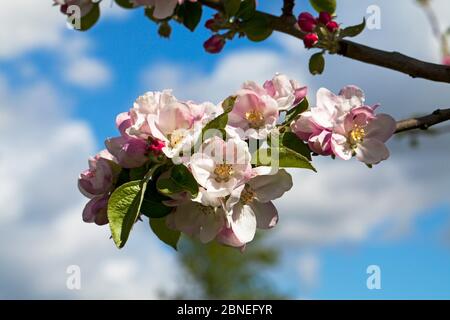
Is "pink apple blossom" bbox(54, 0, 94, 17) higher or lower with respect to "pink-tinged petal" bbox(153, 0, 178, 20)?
higher

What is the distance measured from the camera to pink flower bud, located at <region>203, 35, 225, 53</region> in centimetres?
178

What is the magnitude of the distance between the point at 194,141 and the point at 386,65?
22.6 inches

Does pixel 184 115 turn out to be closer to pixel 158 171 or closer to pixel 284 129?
pixel 158 171

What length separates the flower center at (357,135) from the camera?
1.22m

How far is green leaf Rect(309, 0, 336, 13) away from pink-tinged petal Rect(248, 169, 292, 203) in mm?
620

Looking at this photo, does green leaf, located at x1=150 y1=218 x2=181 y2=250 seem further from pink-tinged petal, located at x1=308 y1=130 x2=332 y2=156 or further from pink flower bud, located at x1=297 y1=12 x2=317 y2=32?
pink flower bud, located at x1=297 y1=12 x2=317 y2=32

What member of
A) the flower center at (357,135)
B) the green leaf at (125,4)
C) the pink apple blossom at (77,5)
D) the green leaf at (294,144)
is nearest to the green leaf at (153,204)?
the green leaf at (294,144)

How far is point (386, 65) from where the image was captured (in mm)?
1479

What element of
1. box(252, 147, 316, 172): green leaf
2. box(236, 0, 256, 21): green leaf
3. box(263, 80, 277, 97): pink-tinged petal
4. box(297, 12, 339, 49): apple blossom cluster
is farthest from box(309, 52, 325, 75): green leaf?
box(252, 147, 316, 172): green leaf

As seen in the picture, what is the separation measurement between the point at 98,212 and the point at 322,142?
0.39 m
